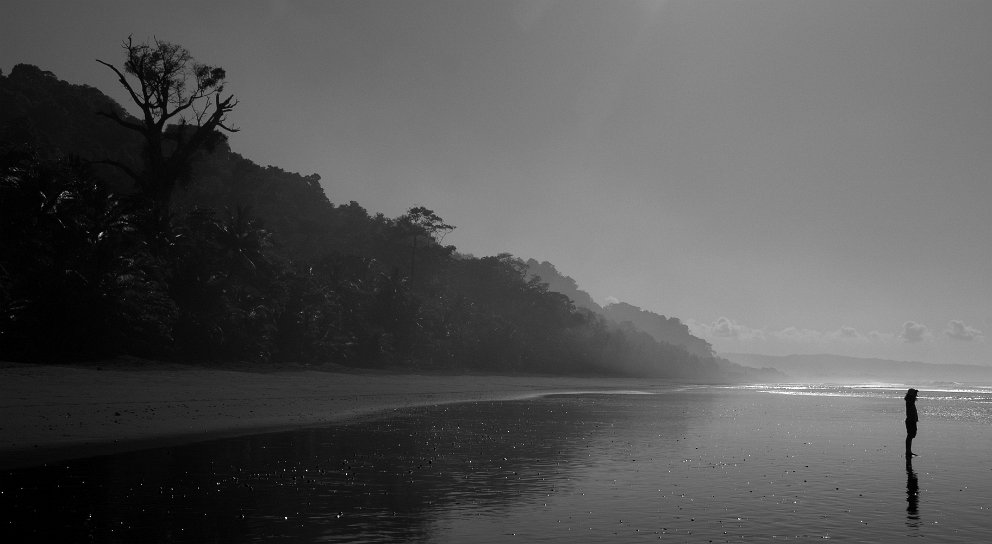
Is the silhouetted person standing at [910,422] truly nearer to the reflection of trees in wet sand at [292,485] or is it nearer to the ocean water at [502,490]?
the ocean water at [502,490]

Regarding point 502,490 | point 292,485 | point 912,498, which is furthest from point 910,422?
point 292,485

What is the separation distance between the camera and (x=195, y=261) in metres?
54.9

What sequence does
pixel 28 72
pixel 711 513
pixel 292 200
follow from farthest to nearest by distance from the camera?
pixel 292 200 → pixel 28 72 → pixel 711 513

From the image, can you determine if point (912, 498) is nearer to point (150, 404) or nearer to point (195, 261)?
point (150, 404)

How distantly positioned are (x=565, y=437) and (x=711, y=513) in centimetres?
1434

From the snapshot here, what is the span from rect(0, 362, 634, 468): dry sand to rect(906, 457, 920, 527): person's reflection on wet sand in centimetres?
1998

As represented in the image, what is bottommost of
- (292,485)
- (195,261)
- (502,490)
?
(292,485)

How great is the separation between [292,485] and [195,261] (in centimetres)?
4305

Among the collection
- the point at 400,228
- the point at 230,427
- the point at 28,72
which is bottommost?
the point at 230,427

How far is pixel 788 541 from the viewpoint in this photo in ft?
39.6

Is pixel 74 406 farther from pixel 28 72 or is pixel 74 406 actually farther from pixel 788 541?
pixel 28 72

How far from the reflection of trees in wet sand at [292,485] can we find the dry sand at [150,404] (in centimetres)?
246

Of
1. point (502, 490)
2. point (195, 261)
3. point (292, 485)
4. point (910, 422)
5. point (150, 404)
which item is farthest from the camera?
point (195, 261)

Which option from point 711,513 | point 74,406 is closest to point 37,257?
point 74,406
